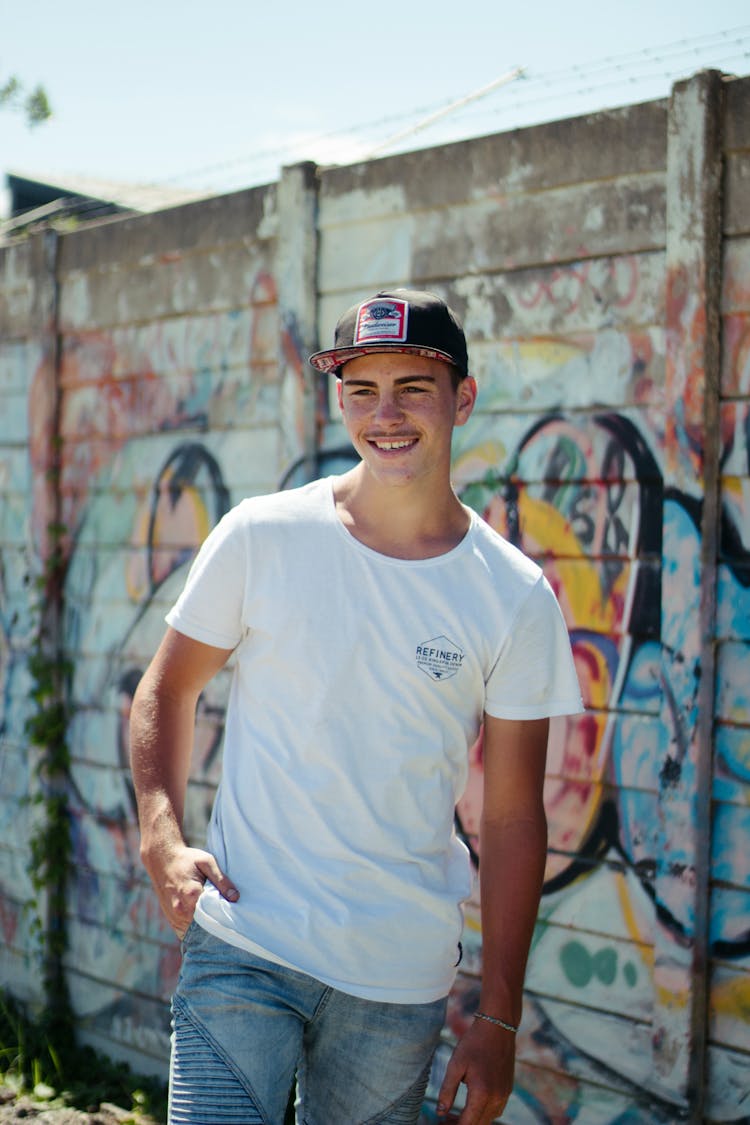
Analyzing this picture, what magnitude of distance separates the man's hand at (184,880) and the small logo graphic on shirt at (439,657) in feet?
1.90

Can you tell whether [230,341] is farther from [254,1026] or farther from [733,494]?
[254,1026]

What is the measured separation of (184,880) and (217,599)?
562 millimetres

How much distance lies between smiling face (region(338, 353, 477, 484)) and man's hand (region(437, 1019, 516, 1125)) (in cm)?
114

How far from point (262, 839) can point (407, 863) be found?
296 millimetres

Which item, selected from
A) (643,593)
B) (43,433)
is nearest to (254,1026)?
(643,593)

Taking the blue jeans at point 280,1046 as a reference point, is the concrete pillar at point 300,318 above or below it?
above

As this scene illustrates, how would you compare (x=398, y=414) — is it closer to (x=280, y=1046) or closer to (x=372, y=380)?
(x=372, y=380)

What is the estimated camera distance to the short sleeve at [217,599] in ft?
8.20

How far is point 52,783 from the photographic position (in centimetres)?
589

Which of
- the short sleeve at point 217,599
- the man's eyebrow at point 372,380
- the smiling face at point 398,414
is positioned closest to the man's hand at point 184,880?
the short sleeve at point 217,599

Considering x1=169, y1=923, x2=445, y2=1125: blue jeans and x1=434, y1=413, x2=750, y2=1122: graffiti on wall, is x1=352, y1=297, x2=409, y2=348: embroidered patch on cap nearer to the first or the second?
x1=169, y1=923, x2=445, y2=1125: blue jeans

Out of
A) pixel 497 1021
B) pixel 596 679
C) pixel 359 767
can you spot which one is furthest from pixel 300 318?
pixel 497 1021

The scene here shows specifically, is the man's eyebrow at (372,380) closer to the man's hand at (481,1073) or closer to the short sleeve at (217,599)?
the short sleeve at (217,599)

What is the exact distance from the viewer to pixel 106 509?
18.8ft
